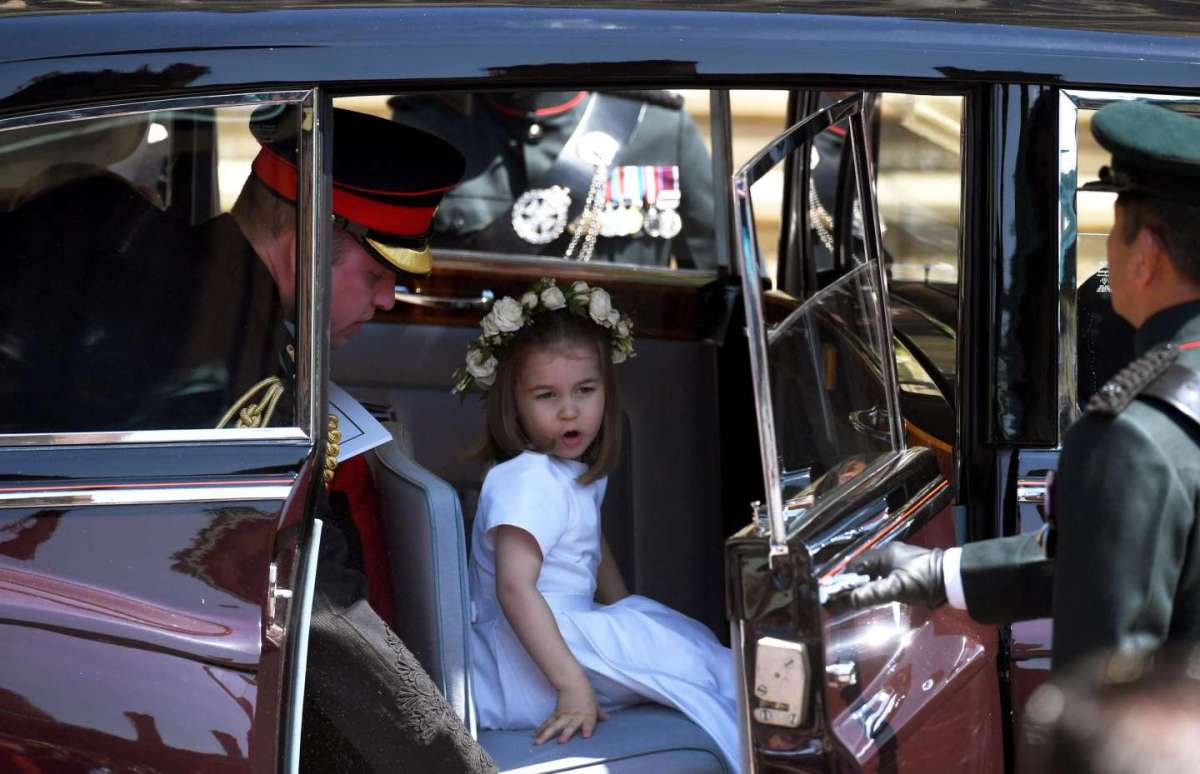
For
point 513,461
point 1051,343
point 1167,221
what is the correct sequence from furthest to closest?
point 513,461
point 1051,343
point 1167,221

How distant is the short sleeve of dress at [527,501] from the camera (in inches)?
105

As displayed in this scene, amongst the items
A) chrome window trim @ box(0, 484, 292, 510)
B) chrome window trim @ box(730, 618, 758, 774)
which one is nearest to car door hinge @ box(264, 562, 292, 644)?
chrome window trim @ box(0, 484, 292, 510)

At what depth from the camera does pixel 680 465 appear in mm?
3357

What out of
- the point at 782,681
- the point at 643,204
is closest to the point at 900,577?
the point at 782,681

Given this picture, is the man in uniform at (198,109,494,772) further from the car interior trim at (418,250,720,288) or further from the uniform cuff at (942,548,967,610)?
the car interior trim at (418,250,720,288)

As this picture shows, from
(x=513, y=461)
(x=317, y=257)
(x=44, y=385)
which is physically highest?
(x=317, y=257)

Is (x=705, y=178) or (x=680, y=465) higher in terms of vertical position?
(x=705, y=178)

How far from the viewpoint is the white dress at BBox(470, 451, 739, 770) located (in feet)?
8.40

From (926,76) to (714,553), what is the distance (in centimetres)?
154

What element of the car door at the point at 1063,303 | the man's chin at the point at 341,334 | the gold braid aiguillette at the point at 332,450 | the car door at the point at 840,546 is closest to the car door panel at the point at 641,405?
the man's chin at the point at 341,334

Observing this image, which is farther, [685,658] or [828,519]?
[685,658]

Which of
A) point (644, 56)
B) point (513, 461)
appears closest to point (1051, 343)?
point (644, 56)

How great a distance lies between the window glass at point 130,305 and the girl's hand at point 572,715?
2.55ft

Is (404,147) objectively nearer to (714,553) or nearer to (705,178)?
(714,553)
